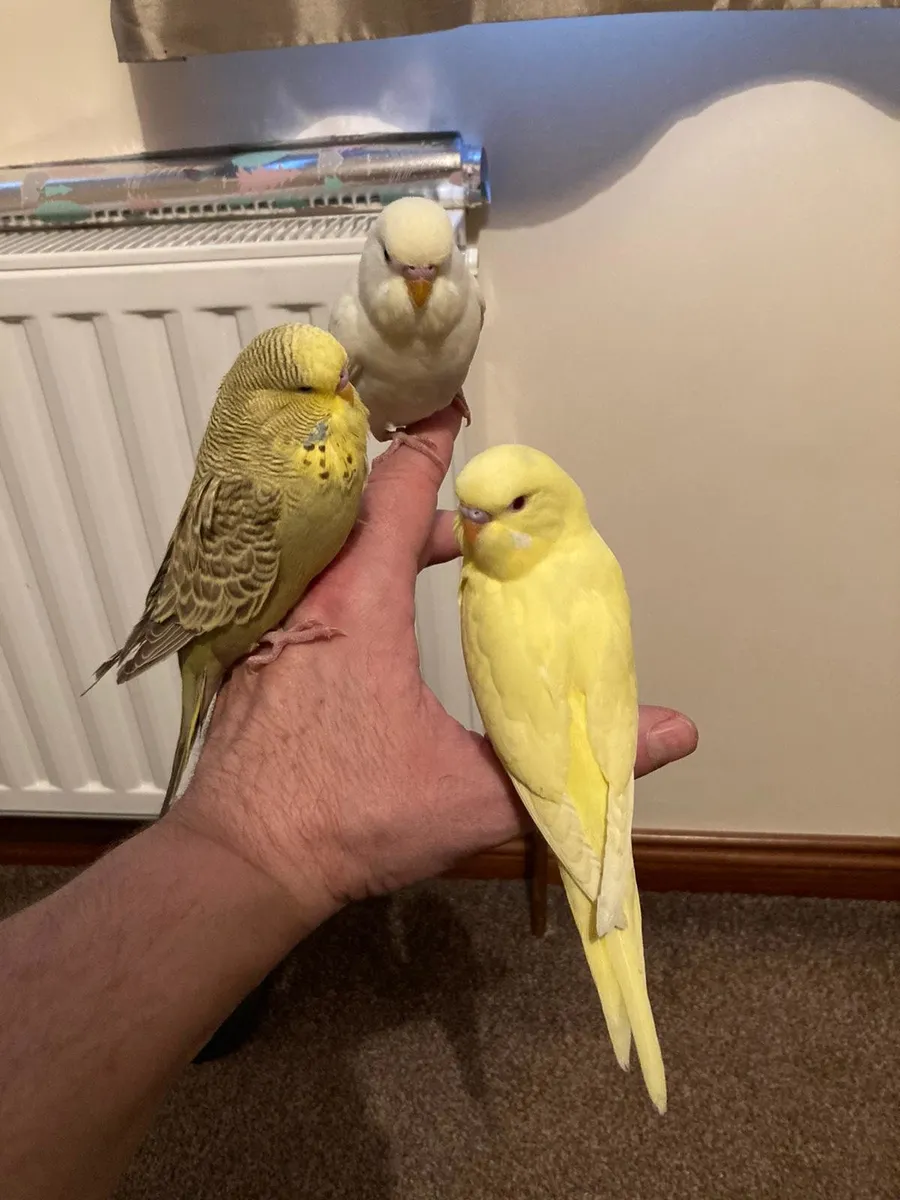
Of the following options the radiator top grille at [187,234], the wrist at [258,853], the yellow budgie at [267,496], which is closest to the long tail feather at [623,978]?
the wrist at [258,853]

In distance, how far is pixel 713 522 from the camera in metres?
1.20

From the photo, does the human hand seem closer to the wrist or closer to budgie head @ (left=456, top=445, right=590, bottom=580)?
the wrist

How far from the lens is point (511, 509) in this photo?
62 centimetres

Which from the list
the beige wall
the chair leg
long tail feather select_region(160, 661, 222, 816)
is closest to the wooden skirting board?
the chair leg

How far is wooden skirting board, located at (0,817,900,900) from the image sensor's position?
57.5 inches

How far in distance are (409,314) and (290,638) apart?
292 mm

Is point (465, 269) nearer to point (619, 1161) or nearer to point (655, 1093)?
point (655, 1093)

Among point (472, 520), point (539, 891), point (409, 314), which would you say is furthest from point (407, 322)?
point (539, 891)

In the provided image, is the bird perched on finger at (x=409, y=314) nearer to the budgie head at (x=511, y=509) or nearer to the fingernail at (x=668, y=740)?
the budgie head at (x=511, y=509)

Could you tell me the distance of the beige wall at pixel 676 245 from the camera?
37.4 inches

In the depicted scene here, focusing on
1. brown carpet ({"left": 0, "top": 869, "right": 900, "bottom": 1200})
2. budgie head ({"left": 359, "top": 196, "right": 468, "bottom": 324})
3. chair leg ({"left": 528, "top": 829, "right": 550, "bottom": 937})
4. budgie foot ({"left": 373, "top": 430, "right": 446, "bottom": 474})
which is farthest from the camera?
chair leg ({"left": 528, "top": 829, "right": 550, "bottom": 937})

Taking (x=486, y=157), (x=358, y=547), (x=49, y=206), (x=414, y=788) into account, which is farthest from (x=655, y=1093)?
(x=49, y=206)

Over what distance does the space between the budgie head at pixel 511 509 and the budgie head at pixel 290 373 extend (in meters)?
0.13

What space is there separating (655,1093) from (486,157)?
887 mm
